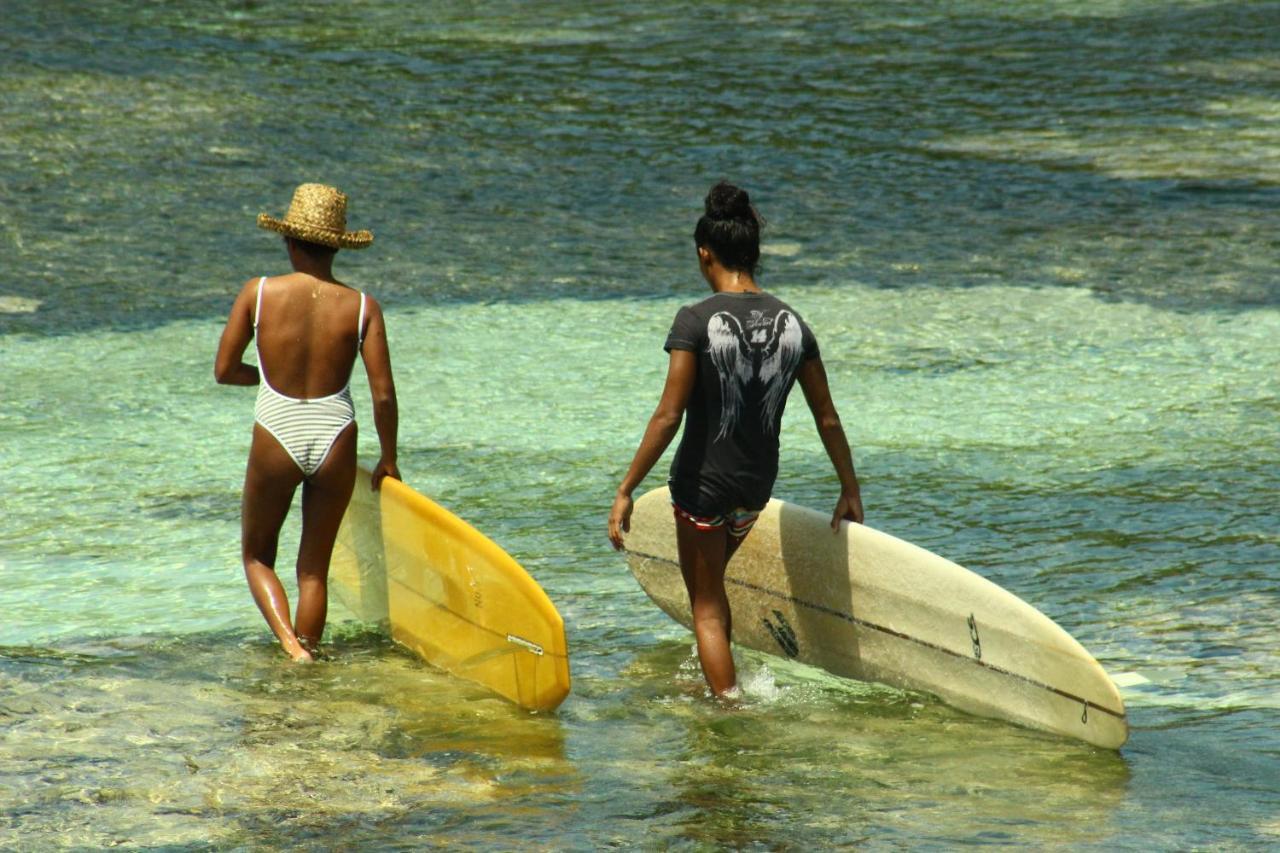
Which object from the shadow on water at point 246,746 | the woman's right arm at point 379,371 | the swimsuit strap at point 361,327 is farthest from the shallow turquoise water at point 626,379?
the swimsuit strap at point 361,327

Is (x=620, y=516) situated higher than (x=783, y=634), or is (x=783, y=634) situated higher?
(x=620, y=516)

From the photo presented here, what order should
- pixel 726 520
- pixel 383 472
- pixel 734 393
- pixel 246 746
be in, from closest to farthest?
1. pixel 246 746
2. pixel 734 393
3. pixel 726 520
4. pixel 383 472

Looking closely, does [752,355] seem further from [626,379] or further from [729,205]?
[626,379]

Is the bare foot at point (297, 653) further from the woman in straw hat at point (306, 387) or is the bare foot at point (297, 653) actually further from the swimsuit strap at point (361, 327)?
the swimsuit strap at point (361, 327)

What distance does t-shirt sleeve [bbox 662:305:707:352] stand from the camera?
5133 mm

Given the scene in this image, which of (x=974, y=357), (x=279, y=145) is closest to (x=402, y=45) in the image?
(x=279, y=145)

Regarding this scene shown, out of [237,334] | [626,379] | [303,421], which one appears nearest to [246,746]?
[303,421]

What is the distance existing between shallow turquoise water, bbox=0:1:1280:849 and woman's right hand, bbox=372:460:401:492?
21.8 inches

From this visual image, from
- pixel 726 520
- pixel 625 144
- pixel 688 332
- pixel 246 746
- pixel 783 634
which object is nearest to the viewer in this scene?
pixel 246 746

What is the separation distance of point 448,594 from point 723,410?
114 cm

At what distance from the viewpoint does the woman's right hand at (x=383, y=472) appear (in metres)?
5.95

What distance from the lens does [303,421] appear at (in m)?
5.65

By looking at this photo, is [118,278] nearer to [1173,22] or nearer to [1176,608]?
[1176,608]

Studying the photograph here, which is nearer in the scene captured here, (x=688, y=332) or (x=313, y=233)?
(x=688, y=332)
